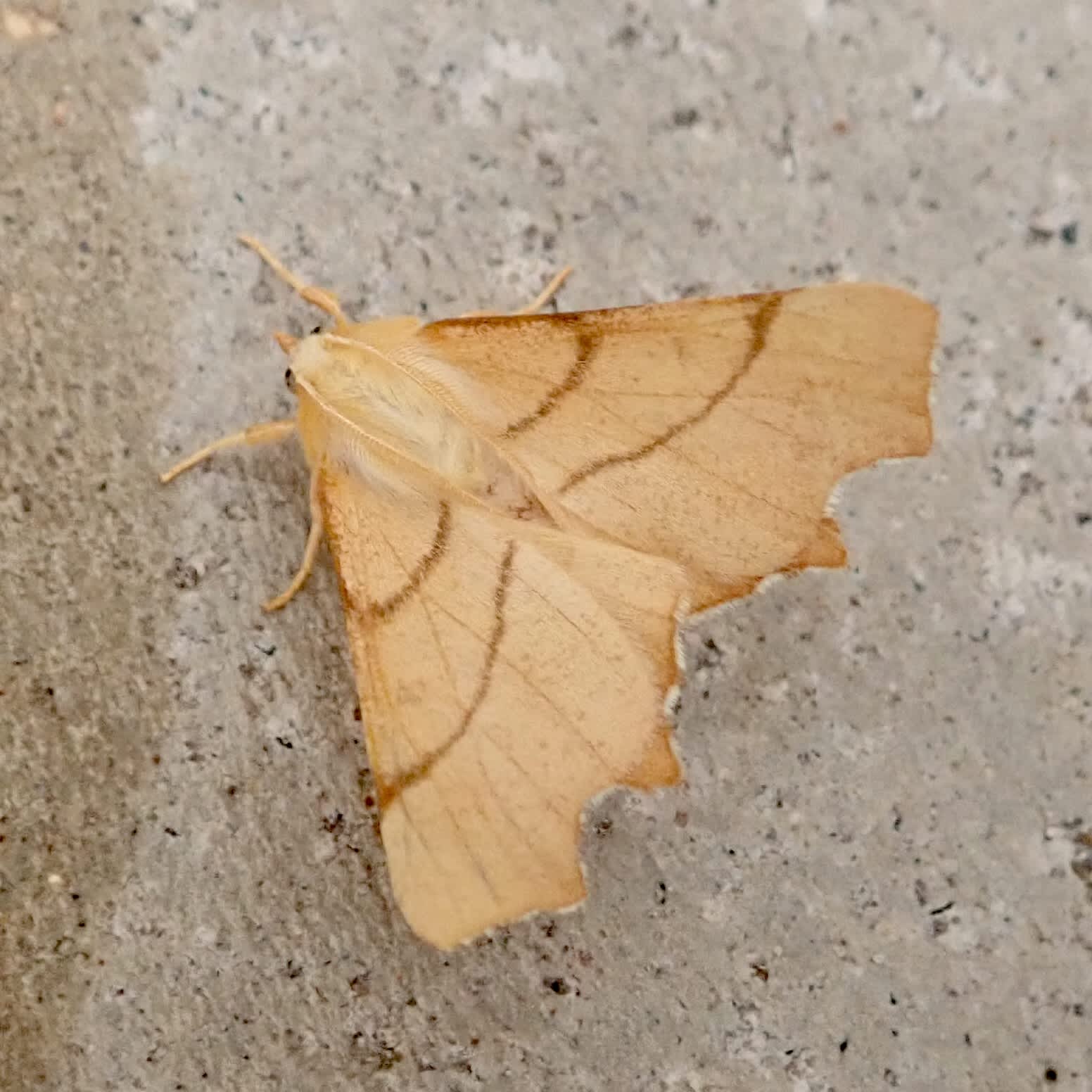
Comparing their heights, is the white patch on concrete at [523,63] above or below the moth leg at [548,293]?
above

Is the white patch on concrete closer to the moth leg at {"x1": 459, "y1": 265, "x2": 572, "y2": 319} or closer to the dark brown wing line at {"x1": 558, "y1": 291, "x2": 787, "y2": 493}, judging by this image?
the moth leg at {"x1": 459, "y1": 265, "x2": 572, "y2": 319}

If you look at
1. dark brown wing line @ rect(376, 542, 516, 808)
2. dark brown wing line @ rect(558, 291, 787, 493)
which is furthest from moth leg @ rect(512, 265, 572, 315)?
dark brown wing line @ rect(376, 542, 516, 808)

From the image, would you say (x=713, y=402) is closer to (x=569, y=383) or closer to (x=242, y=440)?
(x=569, y=383)

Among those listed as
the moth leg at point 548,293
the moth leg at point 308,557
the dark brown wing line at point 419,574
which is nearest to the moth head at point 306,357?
the moth leg at point 308,557

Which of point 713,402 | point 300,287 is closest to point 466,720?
point 713,402

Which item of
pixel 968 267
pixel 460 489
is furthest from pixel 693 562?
pixel 968 267

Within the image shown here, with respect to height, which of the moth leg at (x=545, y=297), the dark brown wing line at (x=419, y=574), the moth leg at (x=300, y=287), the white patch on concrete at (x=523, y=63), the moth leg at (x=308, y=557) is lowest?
the moth leg at (x=308, y=557)

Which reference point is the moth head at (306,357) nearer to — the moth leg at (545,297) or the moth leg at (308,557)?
the moth leg at (308,557)

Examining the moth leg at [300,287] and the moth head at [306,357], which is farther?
the moth leg at [300,287]
